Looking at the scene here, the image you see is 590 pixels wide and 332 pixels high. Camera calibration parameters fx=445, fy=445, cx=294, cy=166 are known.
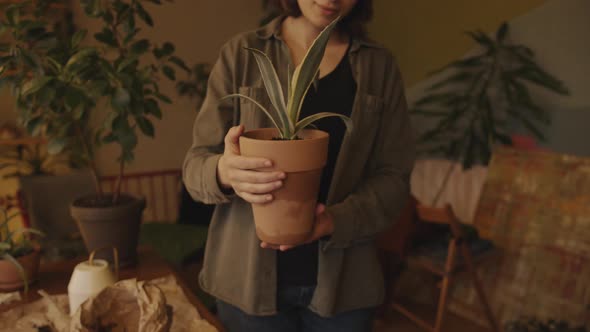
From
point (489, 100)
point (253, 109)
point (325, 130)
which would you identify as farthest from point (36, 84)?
point (489, 100)

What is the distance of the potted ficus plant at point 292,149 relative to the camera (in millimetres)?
→ 708

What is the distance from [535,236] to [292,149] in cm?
249

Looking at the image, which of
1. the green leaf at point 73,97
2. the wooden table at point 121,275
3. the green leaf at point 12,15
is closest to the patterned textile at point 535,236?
the wooden table at point 121,275

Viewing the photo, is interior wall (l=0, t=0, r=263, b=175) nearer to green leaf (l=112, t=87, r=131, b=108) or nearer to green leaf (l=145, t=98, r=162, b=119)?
green leaf (l=145, t=98, r=162, b=119)

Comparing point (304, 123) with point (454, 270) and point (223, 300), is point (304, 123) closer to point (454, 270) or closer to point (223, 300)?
point (223, 300)

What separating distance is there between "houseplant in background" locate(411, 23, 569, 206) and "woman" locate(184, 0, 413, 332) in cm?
211

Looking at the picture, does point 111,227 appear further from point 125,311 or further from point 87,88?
point 125,311

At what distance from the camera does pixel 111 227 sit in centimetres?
142

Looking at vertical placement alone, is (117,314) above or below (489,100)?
below

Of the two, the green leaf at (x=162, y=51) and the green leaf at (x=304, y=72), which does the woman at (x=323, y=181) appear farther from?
the green leaf at (x=162, y=51)

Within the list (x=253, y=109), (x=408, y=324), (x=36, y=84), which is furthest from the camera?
(x=408, y=324)

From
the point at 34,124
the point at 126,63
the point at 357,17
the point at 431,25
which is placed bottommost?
the point at 34,124

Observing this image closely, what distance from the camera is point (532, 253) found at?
267 centimetres

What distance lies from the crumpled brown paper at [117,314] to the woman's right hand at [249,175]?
28 cm
